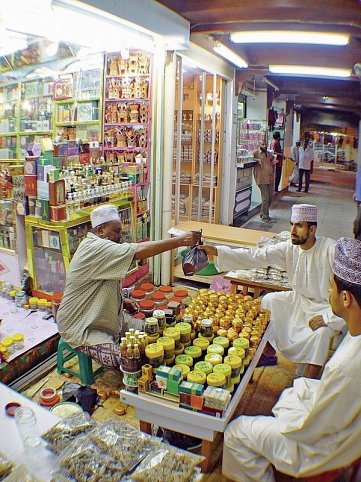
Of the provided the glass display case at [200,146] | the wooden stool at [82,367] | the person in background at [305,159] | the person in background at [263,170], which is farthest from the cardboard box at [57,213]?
the person in background at [305,159]

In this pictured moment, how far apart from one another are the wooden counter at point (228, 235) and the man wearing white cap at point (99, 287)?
227 centimetres

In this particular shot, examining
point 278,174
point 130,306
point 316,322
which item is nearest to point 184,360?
point 316,322

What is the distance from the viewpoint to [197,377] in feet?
8.07

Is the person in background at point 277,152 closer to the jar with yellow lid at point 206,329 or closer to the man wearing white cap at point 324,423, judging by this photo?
the jar with yellow lid at point 206,329

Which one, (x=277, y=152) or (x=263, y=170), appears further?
(x=277, y=152)

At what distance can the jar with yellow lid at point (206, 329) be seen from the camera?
9.75 feet

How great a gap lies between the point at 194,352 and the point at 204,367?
0.62 ft

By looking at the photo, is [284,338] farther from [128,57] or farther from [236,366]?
[128,57]

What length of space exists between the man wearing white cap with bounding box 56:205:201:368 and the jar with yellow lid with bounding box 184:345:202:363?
68cm

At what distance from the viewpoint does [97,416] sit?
3195 millimetres

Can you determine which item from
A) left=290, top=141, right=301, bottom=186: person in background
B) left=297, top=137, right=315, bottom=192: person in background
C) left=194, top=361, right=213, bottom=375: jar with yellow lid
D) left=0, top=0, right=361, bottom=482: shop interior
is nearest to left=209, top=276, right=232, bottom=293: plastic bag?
left=0, top=0, right=361, bottom=482: shop interior

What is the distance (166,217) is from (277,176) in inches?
397

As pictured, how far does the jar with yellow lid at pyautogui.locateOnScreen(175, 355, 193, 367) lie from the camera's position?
2652 mm

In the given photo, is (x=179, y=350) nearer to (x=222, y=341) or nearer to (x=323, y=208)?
(x=222, y=341)
